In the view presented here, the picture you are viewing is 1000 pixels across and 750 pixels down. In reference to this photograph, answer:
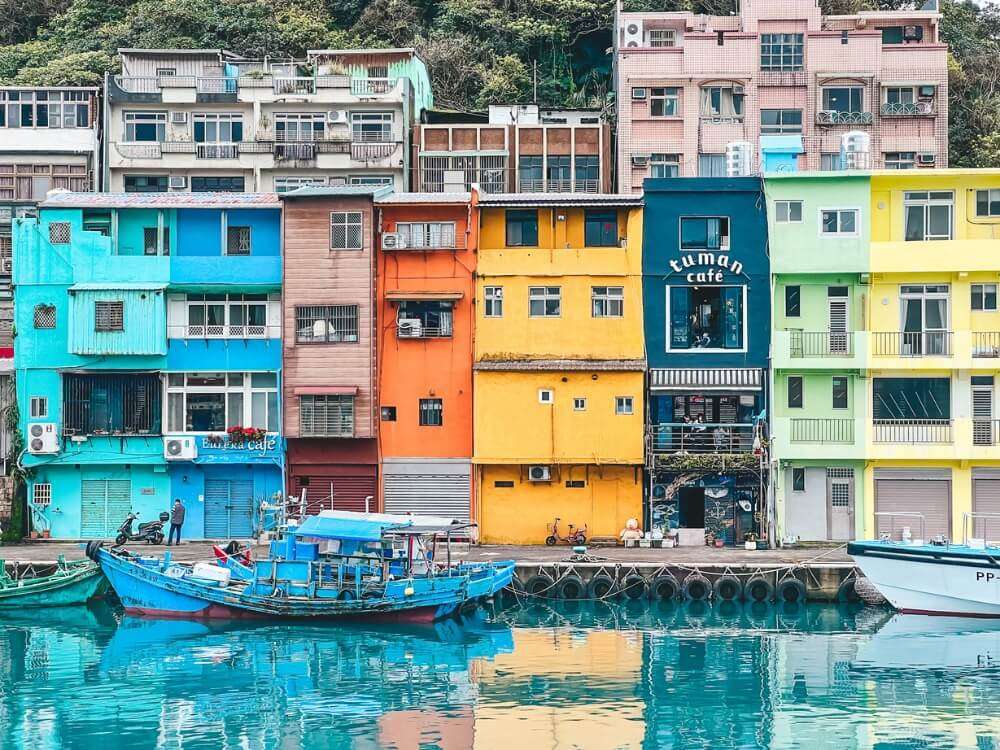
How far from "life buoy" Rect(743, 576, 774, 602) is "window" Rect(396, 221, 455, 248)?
15027 mm

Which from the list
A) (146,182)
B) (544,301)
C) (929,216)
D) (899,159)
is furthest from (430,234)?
(899,159)

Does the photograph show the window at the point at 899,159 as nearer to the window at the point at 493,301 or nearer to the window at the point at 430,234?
the window at the point at 493,301

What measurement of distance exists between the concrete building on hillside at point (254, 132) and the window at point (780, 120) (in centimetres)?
1426

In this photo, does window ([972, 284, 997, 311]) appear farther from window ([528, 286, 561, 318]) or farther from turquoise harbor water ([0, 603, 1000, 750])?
window ([528, 286, 561, 318])

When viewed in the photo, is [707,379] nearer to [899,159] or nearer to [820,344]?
[820,344]

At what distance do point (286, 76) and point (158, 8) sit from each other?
1602 centimetres

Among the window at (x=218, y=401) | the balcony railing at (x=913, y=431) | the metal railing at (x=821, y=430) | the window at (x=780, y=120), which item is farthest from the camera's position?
the window at (x=780, y=120)


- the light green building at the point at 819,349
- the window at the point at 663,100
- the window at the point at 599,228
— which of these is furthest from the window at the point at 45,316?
the window at the point at 663,100

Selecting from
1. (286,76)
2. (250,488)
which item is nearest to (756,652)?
(250,488)

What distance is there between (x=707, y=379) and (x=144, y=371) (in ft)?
59.8

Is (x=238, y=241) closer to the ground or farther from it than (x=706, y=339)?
farther from it

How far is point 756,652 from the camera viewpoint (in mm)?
39219

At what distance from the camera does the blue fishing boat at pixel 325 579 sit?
4266 cm

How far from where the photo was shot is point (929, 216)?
2031 inches
